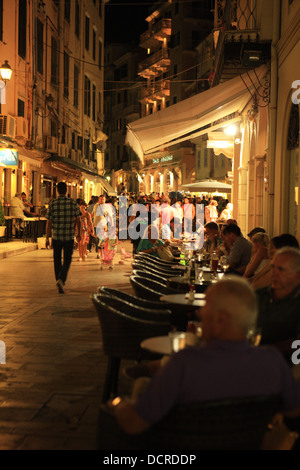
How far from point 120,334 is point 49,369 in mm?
1487

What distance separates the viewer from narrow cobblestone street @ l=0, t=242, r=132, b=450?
4488mm

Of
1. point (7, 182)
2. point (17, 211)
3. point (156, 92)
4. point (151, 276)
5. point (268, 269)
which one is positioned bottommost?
point (151, 276)

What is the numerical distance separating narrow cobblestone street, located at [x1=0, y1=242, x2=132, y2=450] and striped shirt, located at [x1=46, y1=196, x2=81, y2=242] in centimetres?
107

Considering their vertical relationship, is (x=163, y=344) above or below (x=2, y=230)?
below

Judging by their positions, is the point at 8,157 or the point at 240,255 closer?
the point at 240,255

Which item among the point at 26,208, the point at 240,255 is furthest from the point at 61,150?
the point at 240,255

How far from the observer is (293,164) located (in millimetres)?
11078

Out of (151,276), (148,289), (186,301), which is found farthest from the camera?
(151,276)

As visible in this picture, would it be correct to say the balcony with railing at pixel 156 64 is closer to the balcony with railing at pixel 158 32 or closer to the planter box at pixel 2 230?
the balcony with railing at pixel 158 32

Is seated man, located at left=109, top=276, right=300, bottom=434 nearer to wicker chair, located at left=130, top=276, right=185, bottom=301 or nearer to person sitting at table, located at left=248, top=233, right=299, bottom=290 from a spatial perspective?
person sitting at table, located at left=248, top=233, right=299, bottom=290

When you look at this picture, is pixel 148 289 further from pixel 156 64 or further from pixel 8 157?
pixel 156 64

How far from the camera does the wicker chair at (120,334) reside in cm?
499

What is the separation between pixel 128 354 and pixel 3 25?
67.8 feet

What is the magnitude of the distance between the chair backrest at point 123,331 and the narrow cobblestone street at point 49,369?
1.68 ft
